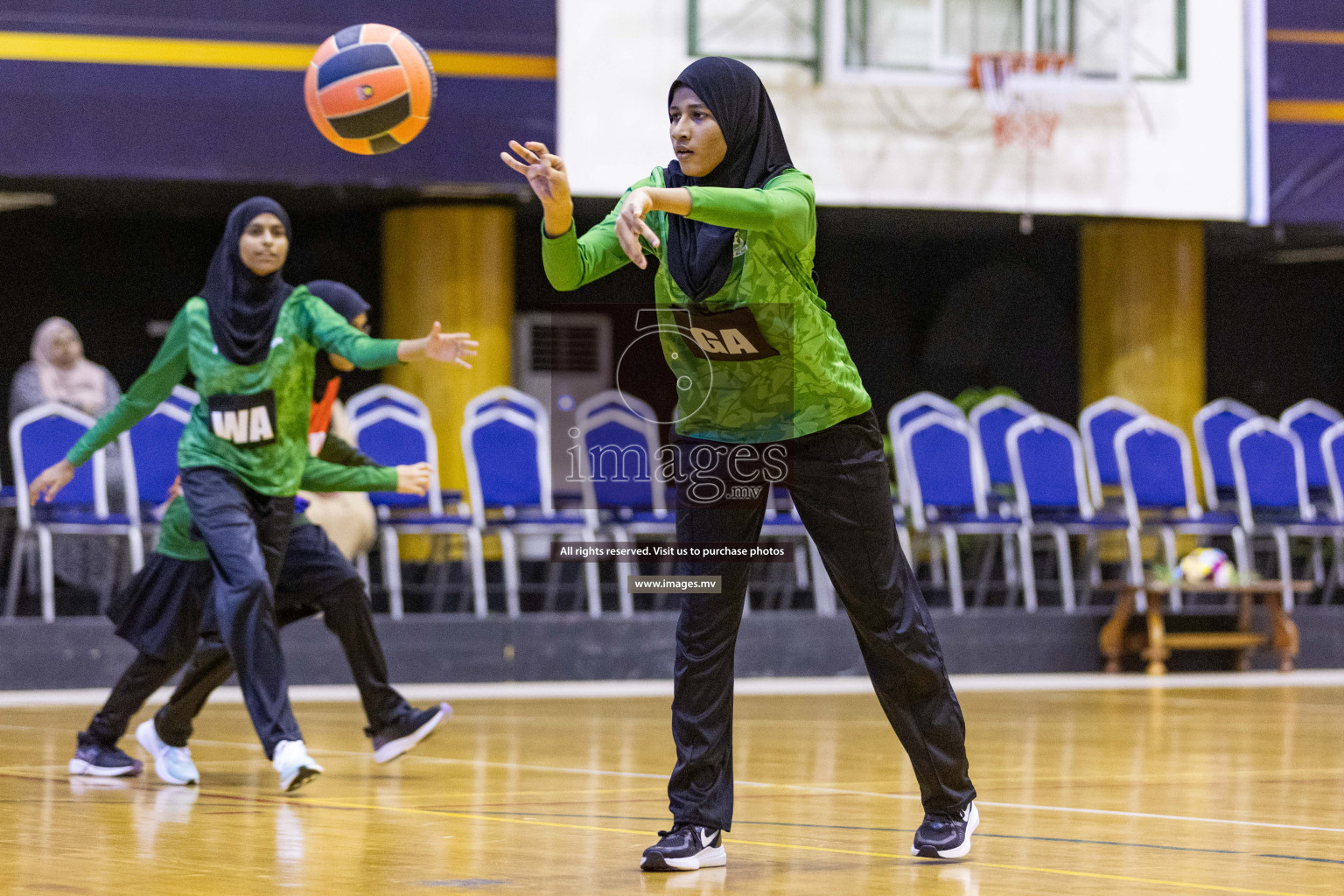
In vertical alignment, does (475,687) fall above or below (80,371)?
below

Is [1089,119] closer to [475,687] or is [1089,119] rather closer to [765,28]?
[765,28]

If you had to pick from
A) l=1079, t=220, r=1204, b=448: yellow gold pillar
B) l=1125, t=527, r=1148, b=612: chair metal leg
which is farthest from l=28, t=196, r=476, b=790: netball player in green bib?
l=1079, t=220, r=1204, b=448: yellow gold pillar

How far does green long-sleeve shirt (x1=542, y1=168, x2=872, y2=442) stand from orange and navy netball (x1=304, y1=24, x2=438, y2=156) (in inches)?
67.8

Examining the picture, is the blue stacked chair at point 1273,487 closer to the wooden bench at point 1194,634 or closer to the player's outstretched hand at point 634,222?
the wooden bench at point 1194,634

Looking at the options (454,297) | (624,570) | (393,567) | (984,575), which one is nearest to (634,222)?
(393,567)

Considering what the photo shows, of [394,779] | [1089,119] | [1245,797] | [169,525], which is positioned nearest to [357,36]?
[169,525]

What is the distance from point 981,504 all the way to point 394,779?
5791 millimetres

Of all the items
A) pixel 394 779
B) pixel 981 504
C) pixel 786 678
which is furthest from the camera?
pixel 981 504

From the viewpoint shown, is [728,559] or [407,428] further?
[407,428]

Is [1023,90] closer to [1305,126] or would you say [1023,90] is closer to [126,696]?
[1305,126]

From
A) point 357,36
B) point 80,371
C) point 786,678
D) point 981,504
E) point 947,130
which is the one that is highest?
point 947,130

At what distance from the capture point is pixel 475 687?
913cm

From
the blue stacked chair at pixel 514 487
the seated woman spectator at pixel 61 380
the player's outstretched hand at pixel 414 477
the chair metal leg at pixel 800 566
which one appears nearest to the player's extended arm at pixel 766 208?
the player's outstretched hand at pixel 414 477

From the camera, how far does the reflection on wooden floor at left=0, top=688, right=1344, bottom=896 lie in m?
3.42
